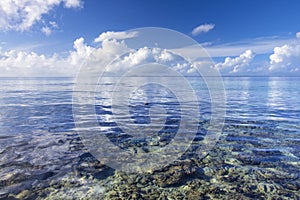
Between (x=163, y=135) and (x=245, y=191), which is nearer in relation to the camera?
(x=245, y=191)

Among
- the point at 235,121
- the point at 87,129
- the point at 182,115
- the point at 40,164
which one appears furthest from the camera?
the point at 182,115

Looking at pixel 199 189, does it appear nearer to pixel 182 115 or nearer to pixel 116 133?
pixel 116 133

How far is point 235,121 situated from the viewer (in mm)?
20109

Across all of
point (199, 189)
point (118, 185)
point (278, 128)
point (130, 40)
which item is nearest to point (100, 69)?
point (130, 40)

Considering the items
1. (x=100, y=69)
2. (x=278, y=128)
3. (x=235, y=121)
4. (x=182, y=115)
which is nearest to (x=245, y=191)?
(x=100, y=69)

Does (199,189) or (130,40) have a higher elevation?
(130,40)

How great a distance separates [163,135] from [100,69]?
606cm

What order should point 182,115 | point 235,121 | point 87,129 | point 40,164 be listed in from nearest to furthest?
point 40,164 < point 87,129 < point 235,121 < point 182,115

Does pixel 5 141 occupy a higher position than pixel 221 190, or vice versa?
pixel 5 141

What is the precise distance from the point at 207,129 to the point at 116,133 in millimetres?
6736

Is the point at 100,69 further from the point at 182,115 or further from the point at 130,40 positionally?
the point at 182,115

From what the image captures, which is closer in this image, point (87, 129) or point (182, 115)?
point (87, 129)

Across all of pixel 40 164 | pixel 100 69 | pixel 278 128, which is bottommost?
pixel 278 128

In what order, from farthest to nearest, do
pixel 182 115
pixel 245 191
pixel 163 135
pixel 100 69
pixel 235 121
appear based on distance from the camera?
1. pixel 182 115
2. pixel 235 121
3. pixel 163 135
4. pixel 100 69
5. pixel 245 191
